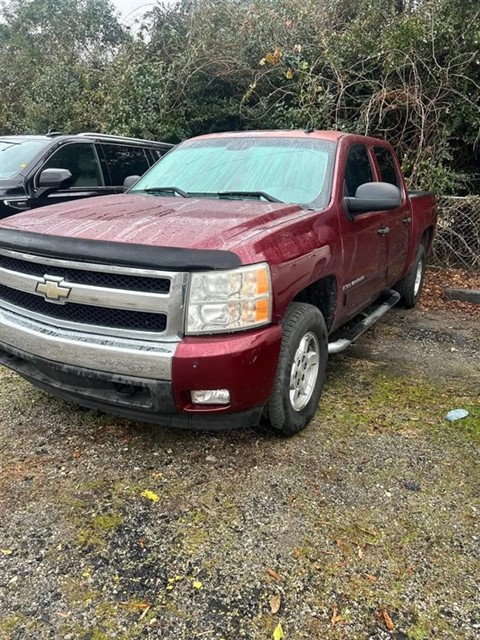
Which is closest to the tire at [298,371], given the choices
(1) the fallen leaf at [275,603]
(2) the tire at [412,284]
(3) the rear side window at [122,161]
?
(1) the fallen leaf at [275,603]

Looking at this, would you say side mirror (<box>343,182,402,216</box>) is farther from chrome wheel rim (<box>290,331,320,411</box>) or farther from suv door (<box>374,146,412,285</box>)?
chrome wheel rim (<box>290,331,320,411</box>)

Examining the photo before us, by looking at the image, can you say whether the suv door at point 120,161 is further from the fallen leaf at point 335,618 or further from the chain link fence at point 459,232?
the fallen leaf at point 335,618

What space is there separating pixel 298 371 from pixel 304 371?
0.36 ft

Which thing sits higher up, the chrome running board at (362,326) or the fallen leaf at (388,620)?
the chrome running board at (362,326)

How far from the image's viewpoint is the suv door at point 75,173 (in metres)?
6.02

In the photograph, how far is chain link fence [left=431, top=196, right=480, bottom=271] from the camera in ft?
24.8

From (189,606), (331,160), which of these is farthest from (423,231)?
(189,606)

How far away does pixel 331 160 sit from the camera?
3842mm

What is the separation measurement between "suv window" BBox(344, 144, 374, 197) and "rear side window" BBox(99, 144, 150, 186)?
3.80 metres

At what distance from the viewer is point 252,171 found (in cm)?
389

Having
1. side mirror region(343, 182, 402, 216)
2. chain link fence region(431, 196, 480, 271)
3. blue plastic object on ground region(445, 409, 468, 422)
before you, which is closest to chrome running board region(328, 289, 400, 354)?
blue plastic object on ground region(445, 409, 468, 422)

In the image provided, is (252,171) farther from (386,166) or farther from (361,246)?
(386,166)

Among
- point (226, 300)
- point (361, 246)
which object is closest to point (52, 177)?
point (361, 246)

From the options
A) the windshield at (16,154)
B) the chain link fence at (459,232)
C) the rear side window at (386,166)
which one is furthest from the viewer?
the chain link fence at (459,232)
